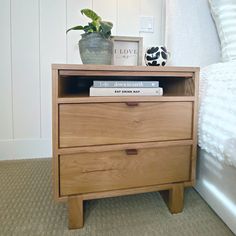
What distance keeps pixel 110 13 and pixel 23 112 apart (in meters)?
0.82

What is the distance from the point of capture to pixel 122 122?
0.72 meters

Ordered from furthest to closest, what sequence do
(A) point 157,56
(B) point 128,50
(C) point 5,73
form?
(C) point 5,73 → (B) point 128,50 → (A) point 157,56

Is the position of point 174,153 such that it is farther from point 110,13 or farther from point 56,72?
point 110,13

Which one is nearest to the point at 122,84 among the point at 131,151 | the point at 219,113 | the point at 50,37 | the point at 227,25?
the point at 131,151

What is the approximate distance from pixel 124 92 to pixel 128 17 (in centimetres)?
82

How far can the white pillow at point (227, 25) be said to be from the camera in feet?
3.17

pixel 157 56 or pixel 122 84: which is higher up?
pixel 157 56

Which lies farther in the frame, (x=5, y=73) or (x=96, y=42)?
(x=5, y=73)

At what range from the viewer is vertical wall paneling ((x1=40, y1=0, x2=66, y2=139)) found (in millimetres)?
1267

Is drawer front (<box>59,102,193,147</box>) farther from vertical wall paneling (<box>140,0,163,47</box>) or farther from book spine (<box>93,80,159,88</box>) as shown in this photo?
vertical wall paneling (<box>140,0,163,47</box>)

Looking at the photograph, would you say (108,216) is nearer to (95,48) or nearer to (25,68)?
(95,48)

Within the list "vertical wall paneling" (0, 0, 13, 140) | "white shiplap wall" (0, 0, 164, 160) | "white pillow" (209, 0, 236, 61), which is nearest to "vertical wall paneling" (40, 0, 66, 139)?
"white shiplap wall" (0, 0, 164, 160)

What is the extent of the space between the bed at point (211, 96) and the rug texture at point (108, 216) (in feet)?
0.25

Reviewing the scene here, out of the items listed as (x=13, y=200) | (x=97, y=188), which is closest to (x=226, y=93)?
(x=97, y=188)
